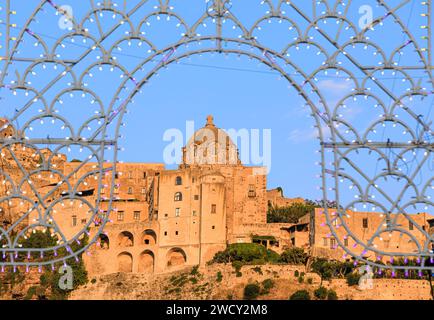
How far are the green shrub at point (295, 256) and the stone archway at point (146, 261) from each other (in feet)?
24.5

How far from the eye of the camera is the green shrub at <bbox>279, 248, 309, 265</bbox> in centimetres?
4906

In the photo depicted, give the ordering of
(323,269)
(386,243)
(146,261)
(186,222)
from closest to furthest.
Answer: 1. (323,269)
2. (386,243)
3. (186,222)
4. (146,261)

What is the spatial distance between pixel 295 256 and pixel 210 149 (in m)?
10.9

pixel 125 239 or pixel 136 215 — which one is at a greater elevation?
pixel 136 215

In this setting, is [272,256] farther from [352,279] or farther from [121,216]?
[121,216]

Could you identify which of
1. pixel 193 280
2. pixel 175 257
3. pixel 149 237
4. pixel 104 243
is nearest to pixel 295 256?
pixel 193 280

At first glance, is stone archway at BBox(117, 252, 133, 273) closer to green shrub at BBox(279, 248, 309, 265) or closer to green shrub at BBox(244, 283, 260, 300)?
green shrub at BBox(244, 283, 260, 300)

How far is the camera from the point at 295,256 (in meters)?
49.2

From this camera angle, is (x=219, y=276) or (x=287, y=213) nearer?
(x=219, y=276)

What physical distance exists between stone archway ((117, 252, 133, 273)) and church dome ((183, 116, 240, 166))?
8.29 meters

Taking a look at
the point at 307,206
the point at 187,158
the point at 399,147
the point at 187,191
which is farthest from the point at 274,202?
the point at 399,147

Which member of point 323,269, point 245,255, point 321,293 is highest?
point 245,255
